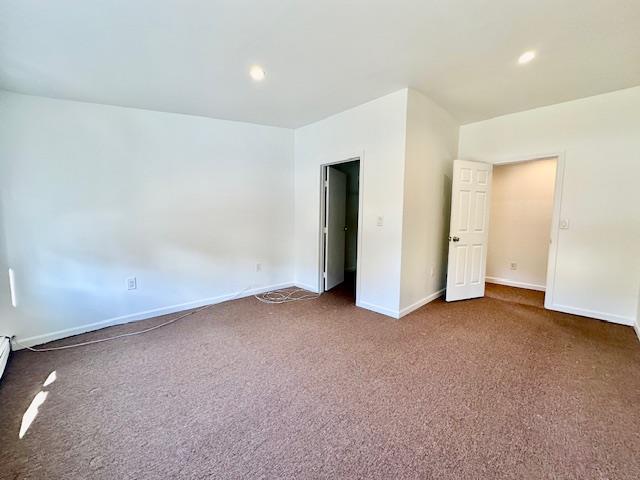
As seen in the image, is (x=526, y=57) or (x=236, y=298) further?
(x=236, y=298)

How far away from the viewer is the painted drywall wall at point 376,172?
Result: 3.05 metres

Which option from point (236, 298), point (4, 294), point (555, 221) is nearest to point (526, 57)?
point (555, 221)

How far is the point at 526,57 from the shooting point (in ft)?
7.45

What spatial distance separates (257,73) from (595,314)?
15.0 feet

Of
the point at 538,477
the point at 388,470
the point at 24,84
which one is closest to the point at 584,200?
the point at 538,477

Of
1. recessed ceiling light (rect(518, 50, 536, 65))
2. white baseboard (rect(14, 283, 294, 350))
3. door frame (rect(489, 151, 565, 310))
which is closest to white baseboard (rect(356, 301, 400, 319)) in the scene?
white baseboard (rect(14, 283, 294, 350))

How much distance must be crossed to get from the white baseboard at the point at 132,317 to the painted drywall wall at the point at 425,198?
219 cm

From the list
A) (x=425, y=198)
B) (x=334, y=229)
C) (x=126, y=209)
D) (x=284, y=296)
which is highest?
(x=425, y=198)

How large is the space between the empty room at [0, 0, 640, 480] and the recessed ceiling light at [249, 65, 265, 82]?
0.02m

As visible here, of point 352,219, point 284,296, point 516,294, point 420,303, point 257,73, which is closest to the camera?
point 257,73

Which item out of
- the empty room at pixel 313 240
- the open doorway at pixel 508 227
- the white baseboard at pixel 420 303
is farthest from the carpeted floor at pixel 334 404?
the open doorway at pixel 508 227

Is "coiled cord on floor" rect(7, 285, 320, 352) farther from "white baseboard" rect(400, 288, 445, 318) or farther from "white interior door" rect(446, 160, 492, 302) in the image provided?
"white interior door" rect(446, 160, 492, 302)

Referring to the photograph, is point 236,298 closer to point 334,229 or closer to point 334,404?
point 334,229

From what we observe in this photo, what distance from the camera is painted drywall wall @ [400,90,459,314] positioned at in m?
3.09
